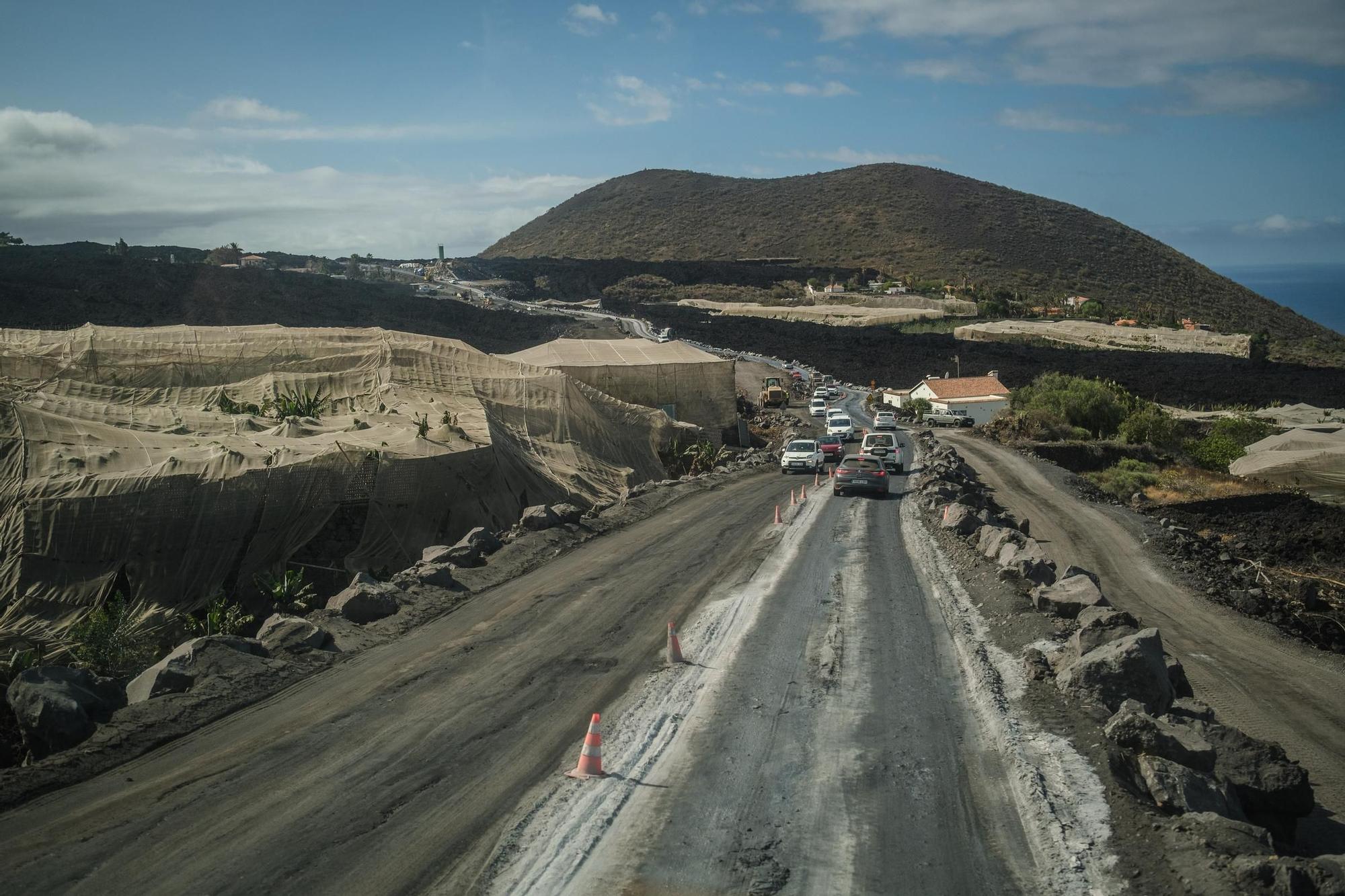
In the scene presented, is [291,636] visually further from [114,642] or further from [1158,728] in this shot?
[1158,728]

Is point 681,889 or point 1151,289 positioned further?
point 1151,289

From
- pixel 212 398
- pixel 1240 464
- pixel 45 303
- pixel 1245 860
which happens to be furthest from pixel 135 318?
pixel 1245 860

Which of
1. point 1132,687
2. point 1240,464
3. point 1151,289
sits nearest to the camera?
point 1132,687

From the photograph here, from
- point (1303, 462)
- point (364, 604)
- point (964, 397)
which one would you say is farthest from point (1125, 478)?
point (364, 604)

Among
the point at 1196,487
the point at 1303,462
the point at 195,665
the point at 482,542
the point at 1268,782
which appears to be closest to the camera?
the point at 1268,782

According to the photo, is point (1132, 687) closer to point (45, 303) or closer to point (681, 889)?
point (681, 889)

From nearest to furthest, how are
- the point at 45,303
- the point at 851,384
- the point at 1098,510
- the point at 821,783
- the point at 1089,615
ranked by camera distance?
the point at 821,783 → the point at 1089,615 → the point at 1098,510 → the point at 45,303 → the point at 851,384

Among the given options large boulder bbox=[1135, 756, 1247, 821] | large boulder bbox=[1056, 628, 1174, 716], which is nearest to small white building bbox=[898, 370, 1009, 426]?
large boulder bbox=[1056, 628, 1174, 716]
